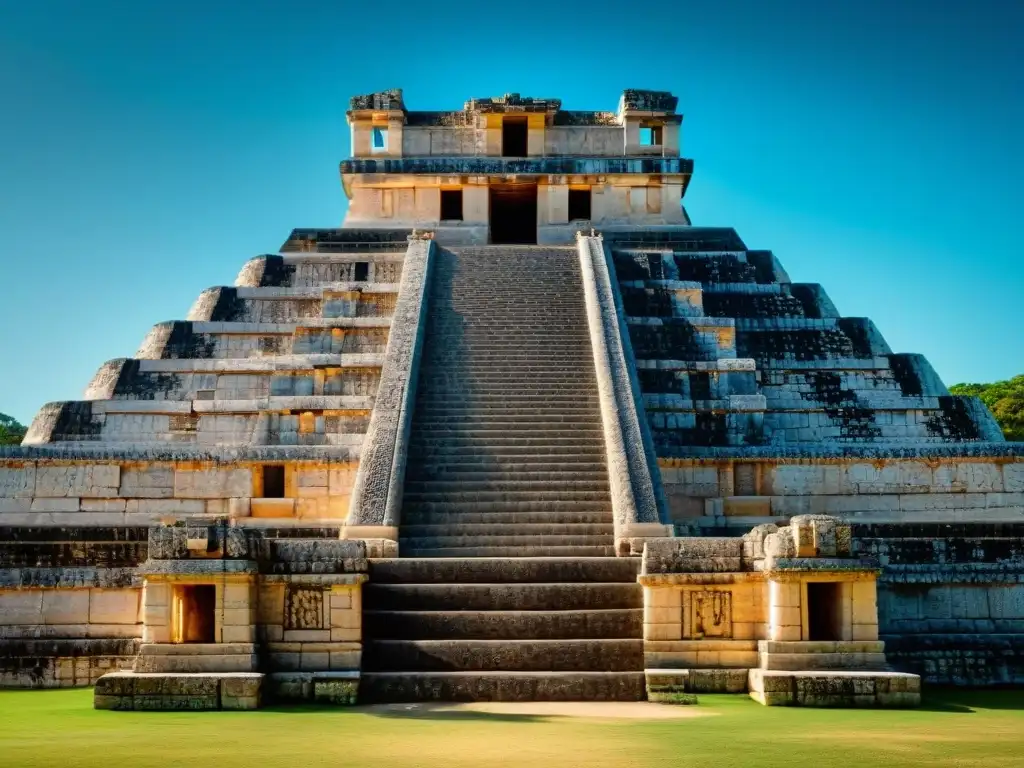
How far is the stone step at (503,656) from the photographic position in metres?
11.3

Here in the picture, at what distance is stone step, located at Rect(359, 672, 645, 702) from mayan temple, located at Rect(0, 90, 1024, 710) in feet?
0.10

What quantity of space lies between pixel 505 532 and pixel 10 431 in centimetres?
4974

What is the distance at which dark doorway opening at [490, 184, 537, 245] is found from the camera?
1127 inches

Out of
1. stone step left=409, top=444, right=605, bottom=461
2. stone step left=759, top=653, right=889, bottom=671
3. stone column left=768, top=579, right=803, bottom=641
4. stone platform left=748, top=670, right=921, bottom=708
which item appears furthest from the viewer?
stone step left=409, top=444, right=605, bottom=461

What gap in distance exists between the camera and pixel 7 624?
12.7 meters

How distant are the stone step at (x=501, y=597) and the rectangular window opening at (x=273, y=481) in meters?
4.98

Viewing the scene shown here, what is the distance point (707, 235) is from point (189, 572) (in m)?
17.3

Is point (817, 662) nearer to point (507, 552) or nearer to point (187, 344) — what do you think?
point (507, 552)

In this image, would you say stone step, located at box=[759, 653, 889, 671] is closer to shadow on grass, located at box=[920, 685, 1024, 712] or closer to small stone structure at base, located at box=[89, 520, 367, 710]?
shadow on grass, located at box=[920, 685, 1024, 712]

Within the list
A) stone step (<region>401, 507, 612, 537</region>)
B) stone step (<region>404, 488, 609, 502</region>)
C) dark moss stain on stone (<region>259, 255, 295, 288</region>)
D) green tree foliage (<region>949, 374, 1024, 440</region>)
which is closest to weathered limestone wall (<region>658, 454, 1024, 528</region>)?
stone step (<region>404, 488, 609, 502</region>)

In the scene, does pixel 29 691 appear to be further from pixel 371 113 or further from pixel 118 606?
pixel 371 113

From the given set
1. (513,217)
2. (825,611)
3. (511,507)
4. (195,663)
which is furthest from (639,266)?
(195,663)

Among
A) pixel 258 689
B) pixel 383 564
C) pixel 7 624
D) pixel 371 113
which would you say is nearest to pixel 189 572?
pixel 258 689

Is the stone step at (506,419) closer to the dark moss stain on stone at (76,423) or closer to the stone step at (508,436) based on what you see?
the stone step at (508,436)
